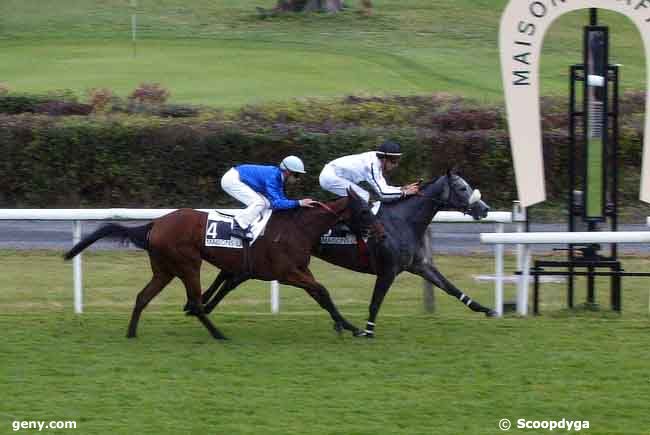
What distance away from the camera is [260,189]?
301 inches

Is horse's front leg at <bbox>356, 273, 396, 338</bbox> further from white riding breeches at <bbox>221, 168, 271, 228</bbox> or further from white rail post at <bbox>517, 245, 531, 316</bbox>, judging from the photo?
white rail post at <bbox>517, 245, 531, 316</bbox>

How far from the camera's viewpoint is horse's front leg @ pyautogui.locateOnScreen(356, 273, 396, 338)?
760cm

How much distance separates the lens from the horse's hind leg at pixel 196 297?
752 cm

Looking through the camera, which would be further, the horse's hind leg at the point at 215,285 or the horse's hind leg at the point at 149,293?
the horse's hind leg at the point at 215,285

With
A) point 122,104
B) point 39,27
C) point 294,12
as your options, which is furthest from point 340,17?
Answer: point 122,104

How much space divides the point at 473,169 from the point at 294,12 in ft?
50.0

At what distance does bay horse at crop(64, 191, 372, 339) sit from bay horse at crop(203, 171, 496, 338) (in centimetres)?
30

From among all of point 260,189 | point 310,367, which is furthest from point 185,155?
point 310,367

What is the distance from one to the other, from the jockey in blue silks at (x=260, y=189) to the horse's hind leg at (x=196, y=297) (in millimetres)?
368

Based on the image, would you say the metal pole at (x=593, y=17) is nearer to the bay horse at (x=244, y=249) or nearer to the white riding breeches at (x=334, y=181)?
the white riding breeches at (x=334, y=181)

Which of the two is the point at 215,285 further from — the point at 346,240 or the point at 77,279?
the point at 77,279

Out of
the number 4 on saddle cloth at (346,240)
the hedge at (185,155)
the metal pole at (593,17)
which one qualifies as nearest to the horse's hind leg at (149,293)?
the number 4 on saddle cloth at (346,240)

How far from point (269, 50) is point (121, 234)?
57.3ft

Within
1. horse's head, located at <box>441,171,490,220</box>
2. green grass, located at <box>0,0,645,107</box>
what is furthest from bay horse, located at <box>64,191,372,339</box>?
green grass, located at <box>0,0,645,107</box>
